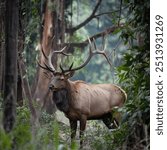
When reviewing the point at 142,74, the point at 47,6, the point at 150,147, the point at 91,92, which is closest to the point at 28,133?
the point at 150,147

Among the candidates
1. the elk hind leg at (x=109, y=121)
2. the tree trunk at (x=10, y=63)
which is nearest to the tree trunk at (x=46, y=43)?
the elk hind leg at (x=109, y=121)

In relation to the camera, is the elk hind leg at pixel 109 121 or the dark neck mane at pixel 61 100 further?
the elk hind leg at pixel 109 121

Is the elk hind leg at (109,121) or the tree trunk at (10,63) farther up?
the tree trunk at (10,63)

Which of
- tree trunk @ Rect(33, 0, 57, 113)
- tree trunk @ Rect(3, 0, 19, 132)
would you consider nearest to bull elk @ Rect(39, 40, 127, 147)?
tree trunk @ Rect(3, 0, 19, 132)

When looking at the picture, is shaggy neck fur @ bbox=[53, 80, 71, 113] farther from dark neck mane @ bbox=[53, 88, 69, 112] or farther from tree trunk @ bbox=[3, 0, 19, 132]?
tree trunk @ bbox=[3, 0, 19, 132]

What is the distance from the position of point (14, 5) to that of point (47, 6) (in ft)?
43.6

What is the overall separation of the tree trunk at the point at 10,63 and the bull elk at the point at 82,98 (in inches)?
178

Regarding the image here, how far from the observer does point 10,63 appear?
27.5 ft

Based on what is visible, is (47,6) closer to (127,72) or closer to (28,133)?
(127,72)

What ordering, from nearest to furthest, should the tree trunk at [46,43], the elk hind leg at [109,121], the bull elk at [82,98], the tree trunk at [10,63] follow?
the tree trunk at [10,63], the bull elk at [82,98], the elk hind leg at [109,121], the tree trunk at [46,43]

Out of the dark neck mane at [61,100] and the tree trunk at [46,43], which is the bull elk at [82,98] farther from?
the tree trunk at [46,43]

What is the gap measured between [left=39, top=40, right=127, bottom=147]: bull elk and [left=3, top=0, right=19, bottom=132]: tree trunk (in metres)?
4.52

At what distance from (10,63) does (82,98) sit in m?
6.17

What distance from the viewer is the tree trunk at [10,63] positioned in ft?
27.0
